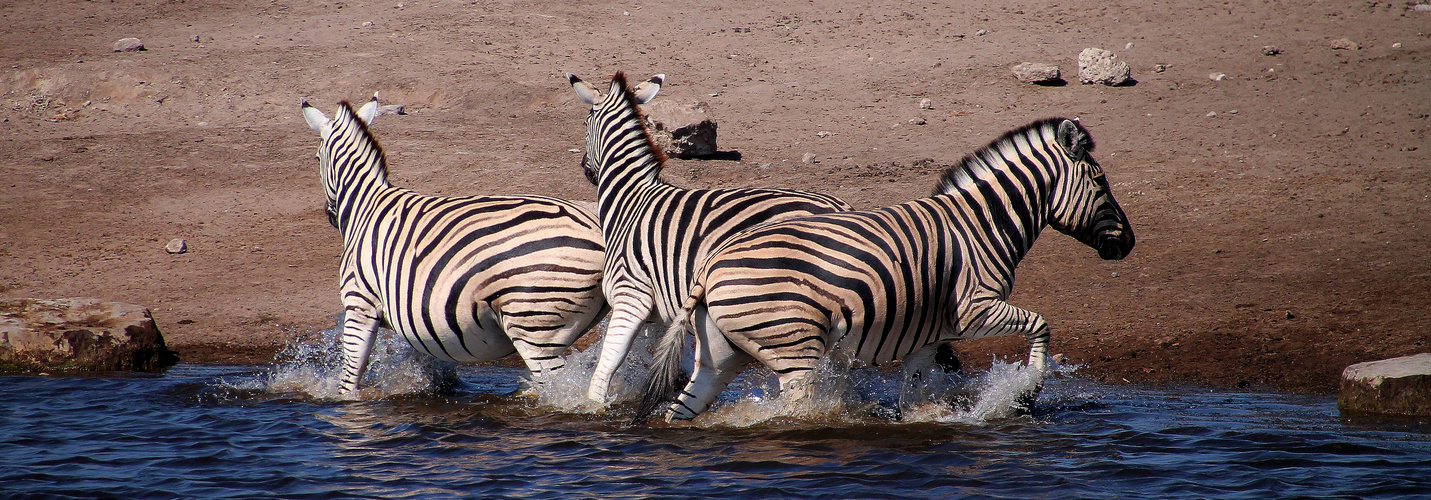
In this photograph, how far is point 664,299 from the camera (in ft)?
19.7

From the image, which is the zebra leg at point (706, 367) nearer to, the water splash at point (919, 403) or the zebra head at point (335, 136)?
the water splash at point (919, 403)

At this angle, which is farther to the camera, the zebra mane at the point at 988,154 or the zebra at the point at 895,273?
the zebra mane at the point at 988,154

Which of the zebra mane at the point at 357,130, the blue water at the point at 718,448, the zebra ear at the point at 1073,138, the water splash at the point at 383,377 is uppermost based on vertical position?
the zebra mane at the point at 357,130

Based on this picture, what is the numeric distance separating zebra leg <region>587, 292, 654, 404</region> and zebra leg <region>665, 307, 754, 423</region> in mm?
400

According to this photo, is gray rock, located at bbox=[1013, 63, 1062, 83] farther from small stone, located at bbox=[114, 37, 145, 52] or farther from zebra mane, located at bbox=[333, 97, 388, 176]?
small stone, located at bbox=[114, 37, 145, 52]

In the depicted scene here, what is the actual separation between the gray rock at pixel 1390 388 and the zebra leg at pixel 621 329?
3.82 m

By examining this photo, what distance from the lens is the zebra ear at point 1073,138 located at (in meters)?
5.93

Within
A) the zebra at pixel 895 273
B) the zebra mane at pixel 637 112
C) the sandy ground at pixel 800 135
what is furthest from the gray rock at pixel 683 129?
the zebra at pixel 895 273

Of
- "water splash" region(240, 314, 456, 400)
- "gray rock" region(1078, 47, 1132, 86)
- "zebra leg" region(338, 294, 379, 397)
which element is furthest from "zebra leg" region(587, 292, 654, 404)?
"gray rock" region(1078, 47, 1132, 86)

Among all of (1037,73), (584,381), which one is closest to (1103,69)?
(1037,73)

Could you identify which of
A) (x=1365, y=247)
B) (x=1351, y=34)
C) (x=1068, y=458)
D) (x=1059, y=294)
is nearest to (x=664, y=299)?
(x=1068, y=458)

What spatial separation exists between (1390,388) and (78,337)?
812 centimetres

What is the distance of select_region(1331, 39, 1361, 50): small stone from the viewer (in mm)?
14773

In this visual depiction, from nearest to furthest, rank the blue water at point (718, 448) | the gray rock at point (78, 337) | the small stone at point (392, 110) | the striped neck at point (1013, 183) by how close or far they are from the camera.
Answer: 1. the blue water at point (718, 448)
2. the striped neck at point (1013, 183)
3. the gray rock at point (78, 337)
4. the small stone at point (392, 110)
